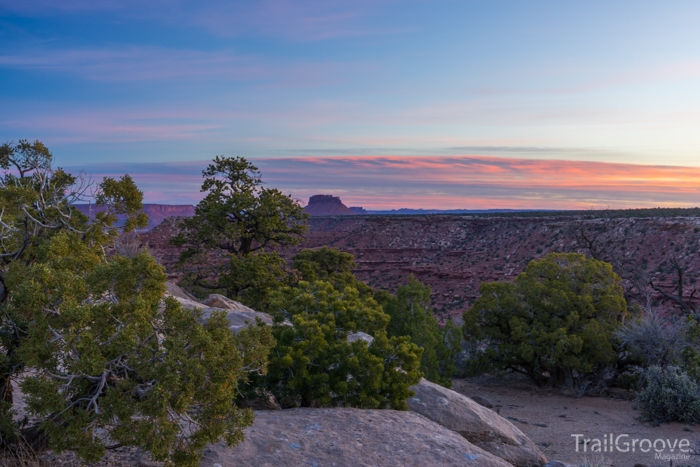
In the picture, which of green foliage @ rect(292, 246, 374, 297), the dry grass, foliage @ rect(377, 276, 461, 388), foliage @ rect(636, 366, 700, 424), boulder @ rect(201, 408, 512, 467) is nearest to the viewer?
the dry grass

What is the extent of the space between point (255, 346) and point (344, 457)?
1.85 meters

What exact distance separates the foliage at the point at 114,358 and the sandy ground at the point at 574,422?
6.98 metres

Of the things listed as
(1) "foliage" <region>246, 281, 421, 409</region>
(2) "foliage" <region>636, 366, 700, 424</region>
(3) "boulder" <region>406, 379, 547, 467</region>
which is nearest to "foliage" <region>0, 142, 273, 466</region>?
(1) "foliage" <region>246, 281, 421, 409</region>

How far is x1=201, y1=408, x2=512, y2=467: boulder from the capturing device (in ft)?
21.8

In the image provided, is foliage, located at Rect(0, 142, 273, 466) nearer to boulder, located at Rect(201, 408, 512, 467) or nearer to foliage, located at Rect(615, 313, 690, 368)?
boulder, located at Rect(201, 408, 512, 467)

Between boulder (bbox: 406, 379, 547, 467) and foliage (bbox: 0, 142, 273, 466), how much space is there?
4.21 meters

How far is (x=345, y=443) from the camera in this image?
718cm

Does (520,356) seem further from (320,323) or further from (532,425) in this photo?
(320,323)

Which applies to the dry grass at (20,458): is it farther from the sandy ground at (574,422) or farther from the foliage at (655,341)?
the foliage at (655,341)

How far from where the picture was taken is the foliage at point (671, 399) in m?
13.4

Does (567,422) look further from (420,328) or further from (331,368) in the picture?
(331,368)

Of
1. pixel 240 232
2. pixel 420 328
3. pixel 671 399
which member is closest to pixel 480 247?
pixel 240 232

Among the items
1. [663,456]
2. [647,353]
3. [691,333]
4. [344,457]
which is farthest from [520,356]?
[344,457]

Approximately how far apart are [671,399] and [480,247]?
55085mm
